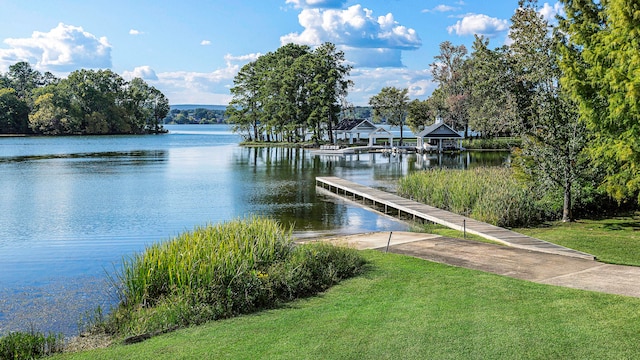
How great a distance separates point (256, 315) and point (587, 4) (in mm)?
12693

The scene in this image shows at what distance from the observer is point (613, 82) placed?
11.2m

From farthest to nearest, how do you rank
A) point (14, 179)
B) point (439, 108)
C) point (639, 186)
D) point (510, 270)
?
point (439, 108) < point (14, 179) < point (639, 186) < point (510, 270)

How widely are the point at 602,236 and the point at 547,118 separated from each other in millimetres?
3968

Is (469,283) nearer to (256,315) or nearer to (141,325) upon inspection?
(256,315)

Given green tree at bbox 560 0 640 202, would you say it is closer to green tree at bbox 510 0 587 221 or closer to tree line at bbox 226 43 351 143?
green tree at bbox 510 0 587 221

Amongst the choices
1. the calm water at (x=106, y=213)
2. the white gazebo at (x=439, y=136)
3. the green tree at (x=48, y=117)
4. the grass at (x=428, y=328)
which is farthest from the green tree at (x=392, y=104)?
the grass at (x=428, y=328)

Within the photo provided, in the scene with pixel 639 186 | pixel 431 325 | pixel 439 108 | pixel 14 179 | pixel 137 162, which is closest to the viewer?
pixel 431 325

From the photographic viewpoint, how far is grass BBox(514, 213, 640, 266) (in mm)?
11866

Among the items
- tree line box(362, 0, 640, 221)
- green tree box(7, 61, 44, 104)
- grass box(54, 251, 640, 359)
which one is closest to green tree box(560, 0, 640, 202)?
tree line box(362, 0, 640, 221)

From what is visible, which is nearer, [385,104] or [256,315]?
[256,315]

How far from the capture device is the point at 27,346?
7.12 metres

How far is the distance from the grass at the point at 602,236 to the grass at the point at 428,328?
374 centimetres

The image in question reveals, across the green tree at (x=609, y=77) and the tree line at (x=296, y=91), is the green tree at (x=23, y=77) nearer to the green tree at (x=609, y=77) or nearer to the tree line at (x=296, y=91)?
the tree line at (x=296, y=91)

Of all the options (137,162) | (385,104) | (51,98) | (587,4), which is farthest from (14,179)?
(51,98)
